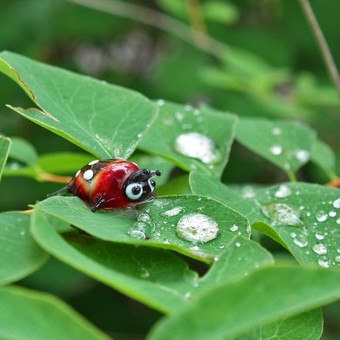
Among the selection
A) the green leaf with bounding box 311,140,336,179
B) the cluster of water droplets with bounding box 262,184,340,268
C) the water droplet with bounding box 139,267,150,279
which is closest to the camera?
the water droplet with bounding box 139,267,150,279

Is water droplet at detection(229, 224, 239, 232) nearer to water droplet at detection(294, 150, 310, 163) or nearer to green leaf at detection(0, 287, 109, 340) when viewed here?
green leaf at detection(0, 287, 109, 340)

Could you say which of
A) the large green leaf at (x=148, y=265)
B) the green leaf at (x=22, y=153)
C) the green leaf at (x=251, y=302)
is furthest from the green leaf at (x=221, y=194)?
the green leaf at (x=22, y=153)

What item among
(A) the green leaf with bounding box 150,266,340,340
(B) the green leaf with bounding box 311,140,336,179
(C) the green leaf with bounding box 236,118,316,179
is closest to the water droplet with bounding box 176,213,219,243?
(A) the green leaf with bounding box 150,266,340,340

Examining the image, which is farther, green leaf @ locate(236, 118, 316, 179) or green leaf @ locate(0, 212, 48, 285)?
green leaf @ locate(236, 118, 316, 179)

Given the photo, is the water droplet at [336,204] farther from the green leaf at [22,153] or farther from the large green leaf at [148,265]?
the green leaf at [22,153]

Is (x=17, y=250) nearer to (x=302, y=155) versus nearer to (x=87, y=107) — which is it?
(x=87, y=107)

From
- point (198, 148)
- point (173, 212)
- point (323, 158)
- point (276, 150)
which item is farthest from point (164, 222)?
point (323, 158)

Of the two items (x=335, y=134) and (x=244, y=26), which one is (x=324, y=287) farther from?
(x=244, y=26)
